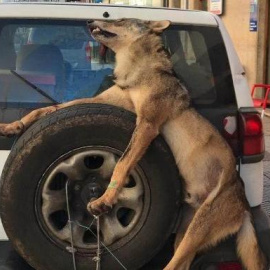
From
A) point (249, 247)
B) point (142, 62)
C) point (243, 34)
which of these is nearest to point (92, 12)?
point (142, 62)

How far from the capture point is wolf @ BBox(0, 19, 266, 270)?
2.81m

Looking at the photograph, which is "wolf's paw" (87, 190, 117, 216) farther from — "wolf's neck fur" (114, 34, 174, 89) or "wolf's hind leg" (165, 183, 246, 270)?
"wolf's neck fur" (114, 34, 174, 89)

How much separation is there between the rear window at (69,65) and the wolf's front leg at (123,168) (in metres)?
0.58

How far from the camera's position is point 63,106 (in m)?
3.01

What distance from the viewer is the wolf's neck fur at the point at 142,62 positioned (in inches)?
113

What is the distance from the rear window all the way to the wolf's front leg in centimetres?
58

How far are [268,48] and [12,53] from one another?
10.6m

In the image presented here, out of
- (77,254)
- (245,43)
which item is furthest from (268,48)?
(77,254)

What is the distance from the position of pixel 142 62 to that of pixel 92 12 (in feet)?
1.73

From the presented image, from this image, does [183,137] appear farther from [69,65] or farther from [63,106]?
[69,65]

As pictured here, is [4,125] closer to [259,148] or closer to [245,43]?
[259,148]

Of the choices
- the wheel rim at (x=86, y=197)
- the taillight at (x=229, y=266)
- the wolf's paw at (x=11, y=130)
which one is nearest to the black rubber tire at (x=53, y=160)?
the wheel rim at (x=86, y=197)

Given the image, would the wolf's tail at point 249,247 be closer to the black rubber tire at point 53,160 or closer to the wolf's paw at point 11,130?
the black rubber tire at point 53,160

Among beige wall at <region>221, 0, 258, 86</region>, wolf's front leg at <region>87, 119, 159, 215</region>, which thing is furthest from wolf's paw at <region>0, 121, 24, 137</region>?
beige wall at <region>221, 0, 258, 86</region>
